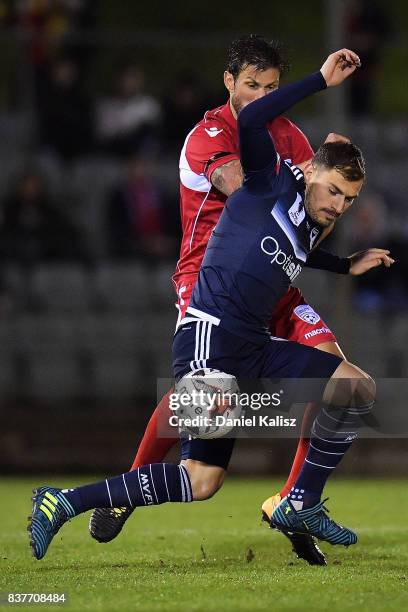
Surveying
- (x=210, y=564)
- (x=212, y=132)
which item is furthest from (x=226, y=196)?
(x=210, y=564)

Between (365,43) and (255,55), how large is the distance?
281 inches

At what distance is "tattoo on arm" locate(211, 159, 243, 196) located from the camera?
6.07 metres

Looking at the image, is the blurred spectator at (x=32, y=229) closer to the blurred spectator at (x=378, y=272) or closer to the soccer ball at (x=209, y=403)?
the blurred spectator at (x=378, y=272)

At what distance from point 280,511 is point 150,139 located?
24.8ft

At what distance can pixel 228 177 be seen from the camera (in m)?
6.10

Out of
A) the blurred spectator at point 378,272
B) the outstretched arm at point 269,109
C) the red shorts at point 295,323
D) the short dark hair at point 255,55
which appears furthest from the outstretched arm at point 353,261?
the blurred spectator at point 378,272

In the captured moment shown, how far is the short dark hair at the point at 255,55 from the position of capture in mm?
6273

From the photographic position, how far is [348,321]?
12016 millimetres

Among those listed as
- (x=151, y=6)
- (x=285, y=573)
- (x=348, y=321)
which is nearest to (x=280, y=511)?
(x=285, y=573)

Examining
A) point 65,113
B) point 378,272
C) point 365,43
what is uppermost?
point 365,43

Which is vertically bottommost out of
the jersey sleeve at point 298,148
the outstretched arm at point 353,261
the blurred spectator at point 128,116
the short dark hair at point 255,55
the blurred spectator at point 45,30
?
the blurred spectator at point 128,116

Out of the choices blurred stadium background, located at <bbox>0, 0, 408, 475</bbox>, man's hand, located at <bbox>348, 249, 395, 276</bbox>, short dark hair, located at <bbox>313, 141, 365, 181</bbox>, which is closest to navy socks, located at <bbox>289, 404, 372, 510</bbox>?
man's hand, located at <bbox>348, 249, 395, 276</bbox>

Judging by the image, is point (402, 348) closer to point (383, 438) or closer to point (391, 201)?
point (383, 438)

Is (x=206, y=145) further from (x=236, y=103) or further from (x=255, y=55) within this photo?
(x=255, y=55)
